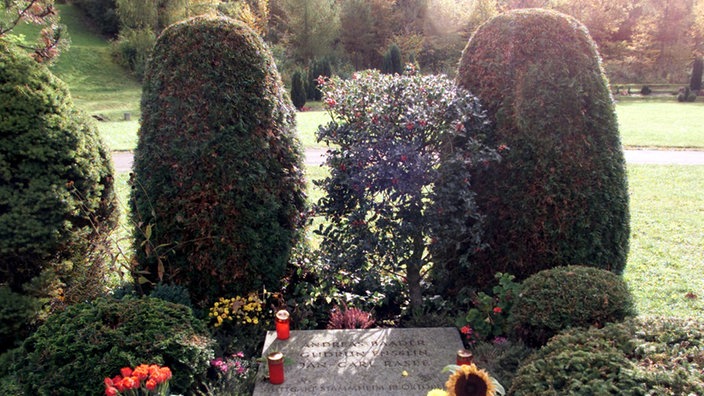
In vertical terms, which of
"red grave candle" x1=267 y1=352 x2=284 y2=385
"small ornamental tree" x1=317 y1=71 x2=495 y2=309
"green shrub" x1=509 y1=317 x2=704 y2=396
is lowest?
"red grave candle" x1=267 y1=352 x2=284 y2=385

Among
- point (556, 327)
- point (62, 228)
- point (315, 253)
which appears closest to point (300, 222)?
point (315, 253)

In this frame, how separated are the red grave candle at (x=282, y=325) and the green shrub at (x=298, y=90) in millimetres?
22285

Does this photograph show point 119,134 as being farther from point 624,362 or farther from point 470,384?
point 624,362

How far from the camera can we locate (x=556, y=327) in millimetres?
3506

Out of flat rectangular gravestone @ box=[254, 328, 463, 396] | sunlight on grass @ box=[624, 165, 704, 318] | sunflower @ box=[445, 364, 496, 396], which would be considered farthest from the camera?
sunlight on grass @ box=[624, 165, 704, 318]

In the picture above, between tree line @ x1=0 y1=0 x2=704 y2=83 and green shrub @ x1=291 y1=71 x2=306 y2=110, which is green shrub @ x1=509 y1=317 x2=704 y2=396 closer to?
green shrub @ x1=291 y1=71 x2=306 y2=110

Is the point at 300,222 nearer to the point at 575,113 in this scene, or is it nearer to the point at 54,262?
the point at 54,262

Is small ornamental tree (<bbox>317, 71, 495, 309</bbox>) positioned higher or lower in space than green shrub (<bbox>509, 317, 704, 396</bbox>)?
higher

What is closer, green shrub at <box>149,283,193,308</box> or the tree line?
green shrub at <box>149,283,193,308</box>

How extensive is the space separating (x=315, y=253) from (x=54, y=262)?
2.20 metres

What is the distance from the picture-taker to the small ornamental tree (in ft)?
13.8

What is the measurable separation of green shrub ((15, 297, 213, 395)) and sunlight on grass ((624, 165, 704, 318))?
4095mm

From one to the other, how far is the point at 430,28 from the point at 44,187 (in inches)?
1719

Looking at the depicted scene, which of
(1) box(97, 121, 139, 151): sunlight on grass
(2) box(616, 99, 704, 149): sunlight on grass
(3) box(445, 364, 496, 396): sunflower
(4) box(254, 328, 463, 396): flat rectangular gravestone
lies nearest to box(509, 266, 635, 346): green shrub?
(4) box(254, 328, 463, 396): flat rectangular gravestone
